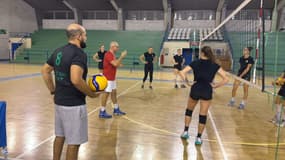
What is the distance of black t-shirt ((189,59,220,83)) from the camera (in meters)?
3.77

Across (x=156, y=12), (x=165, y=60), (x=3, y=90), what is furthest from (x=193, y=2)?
(x=3, y=90)

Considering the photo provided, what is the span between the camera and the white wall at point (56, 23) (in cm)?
2540

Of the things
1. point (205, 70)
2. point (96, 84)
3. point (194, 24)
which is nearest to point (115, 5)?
point (194, 24)

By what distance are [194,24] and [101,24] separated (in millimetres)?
9107

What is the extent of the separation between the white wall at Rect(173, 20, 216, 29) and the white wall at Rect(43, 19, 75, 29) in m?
10.8

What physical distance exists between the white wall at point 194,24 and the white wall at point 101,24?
6.00 meters

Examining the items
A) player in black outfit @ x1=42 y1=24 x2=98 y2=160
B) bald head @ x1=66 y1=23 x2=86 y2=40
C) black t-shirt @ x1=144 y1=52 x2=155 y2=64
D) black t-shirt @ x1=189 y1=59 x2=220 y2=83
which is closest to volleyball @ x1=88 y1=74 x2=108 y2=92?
player in black outfit @ x1=42 y1=24 x2=98 y2=160

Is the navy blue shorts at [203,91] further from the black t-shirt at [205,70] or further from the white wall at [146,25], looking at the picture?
the white wall at [146,25]

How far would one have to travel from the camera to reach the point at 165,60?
21.3 metres

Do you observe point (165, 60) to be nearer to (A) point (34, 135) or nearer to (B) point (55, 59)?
(A) point (34, 135)

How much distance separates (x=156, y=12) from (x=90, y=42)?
6.85 m

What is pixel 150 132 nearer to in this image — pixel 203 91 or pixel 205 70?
pixel 203 91

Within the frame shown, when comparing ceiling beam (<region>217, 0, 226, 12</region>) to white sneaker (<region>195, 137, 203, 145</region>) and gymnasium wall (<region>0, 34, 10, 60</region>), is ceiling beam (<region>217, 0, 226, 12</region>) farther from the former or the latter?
gymnasium wall (<region>0, 34, 10, 60</region>)

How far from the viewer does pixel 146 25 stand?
78.1ft
